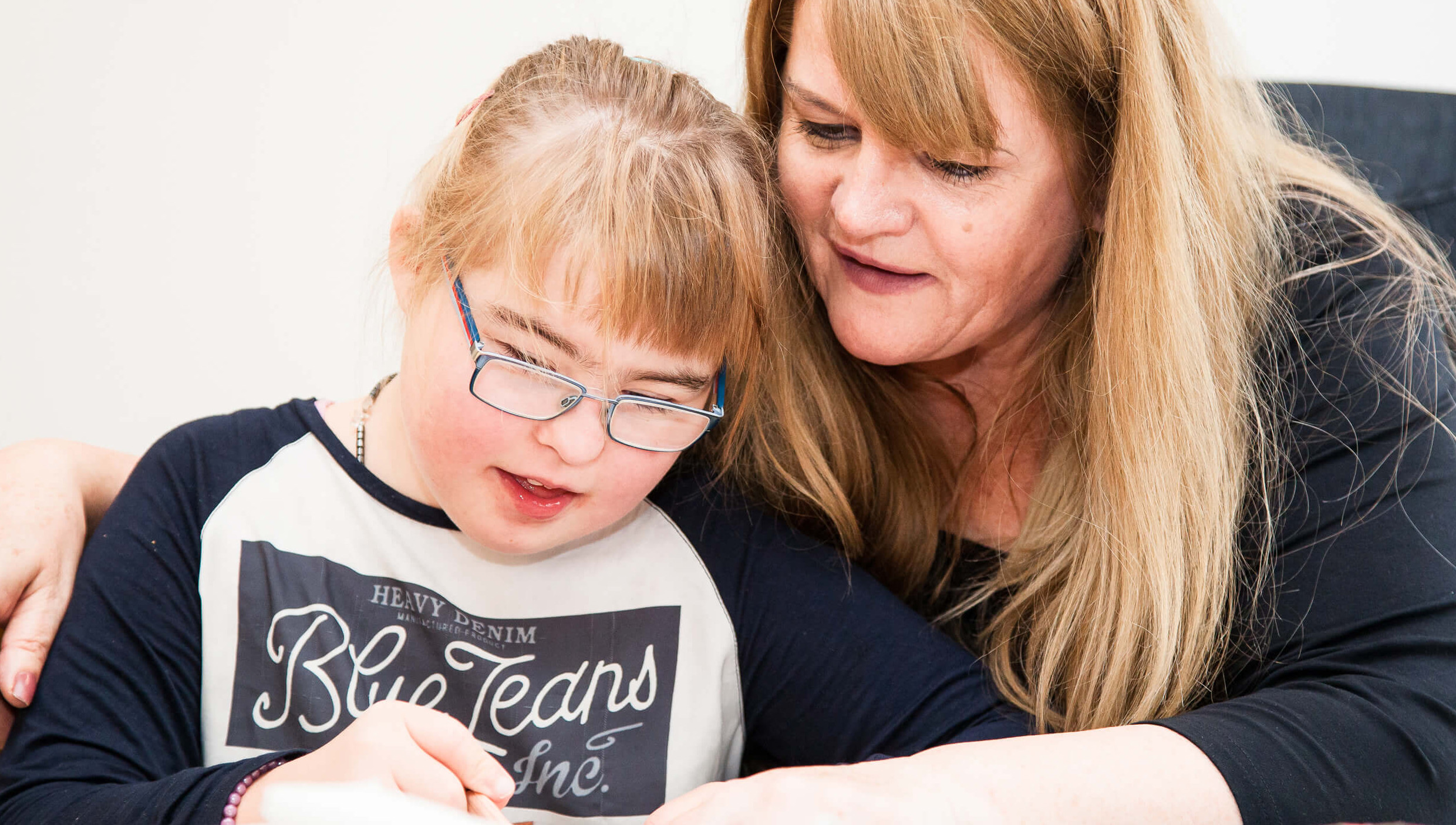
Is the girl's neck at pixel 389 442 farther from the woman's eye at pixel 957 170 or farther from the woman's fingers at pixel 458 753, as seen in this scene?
the woman's eye at pixel 957 170

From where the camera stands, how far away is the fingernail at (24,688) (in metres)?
0.81

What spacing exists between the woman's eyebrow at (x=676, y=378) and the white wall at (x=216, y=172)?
717 mm

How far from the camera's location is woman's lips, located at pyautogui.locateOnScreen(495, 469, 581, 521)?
0.84 meters

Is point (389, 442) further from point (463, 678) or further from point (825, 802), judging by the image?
point (825, 802)

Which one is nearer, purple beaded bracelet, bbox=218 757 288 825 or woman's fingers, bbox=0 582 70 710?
A: purple beaded bracelet, bbox=218 757 288 825

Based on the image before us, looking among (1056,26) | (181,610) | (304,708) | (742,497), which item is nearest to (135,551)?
(181,610)

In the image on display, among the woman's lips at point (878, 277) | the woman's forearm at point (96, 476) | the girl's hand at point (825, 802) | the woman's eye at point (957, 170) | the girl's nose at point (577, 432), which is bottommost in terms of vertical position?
the girl's hand at point (825, 802)

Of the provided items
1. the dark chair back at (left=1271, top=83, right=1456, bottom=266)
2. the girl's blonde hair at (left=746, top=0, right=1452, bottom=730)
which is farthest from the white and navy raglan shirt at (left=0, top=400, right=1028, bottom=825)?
the dark chair back at (left=1271, top=83, right=1456, bottom=266)

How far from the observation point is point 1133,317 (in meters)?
0.94

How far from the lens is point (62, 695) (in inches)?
32.0

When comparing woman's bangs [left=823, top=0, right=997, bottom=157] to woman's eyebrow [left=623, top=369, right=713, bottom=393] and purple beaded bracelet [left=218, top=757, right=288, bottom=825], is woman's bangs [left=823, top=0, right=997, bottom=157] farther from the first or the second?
purple beaded bracelet [left=218, top=757, right=288, bottom=825]

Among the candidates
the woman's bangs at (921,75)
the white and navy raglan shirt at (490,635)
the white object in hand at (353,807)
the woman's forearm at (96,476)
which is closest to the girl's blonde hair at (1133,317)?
the woman's bangs at (921,75)

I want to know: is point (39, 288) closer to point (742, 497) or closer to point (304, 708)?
point (304, 708)

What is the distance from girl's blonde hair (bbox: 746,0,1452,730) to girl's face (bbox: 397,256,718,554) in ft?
0.85
